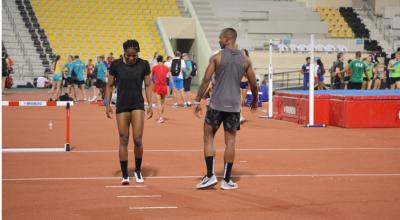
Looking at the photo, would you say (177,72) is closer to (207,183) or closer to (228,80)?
(228,80)

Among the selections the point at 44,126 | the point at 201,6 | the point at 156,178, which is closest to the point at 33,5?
the point at 201,6

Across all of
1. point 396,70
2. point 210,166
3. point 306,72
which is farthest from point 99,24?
point 210,166

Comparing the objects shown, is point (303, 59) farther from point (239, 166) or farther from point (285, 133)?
point (239, 166)

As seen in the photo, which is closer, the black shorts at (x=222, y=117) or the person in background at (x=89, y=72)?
the black shorts at (x=222, y=117)

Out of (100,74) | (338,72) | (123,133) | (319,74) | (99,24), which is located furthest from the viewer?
(99,24)

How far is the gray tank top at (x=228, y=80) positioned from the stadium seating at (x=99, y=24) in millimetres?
34296

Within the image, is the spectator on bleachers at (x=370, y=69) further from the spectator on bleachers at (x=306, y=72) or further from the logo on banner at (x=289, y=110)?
the logo on banner at (x=289, y=110)

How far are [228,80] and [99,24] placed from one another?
37.6 meters

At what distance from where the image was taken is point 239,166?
11.5m

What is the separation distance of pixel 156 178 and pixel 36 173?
1.72m

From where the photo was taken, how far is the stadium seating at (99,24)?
145ft

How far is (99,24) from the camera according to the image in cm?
4606

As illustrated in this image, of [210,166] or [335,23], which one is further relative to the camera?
[335,23]

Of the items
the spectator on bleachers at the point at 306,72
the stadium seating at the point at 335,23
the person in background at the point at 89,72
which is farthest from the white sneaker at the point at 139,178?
the stadium seating at the point at 335,23
